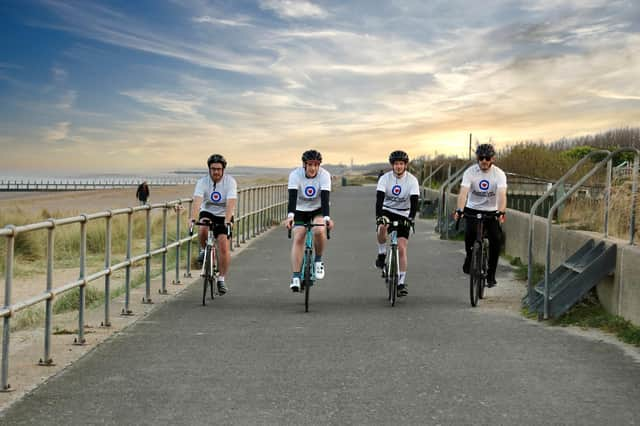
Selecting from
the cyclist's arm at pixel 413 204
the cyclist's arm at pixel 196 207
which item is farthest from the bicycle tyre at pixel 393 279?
the cyclist's arm at pixel 196 207

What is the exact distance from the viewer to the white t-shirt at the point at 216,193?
11.5 meters

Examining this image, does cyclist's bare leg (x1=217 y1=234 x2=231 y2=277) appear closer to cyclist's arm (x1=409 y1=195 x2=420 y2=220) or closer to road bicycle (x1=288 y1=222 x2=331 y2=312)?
road bicycle (x1=288 y1=222 x2=331 y2=312)

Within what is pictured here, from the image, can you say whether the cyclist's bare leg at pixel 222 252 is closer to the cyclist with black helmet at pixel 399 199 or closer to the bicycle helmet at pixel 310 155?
the bicycle helmet at pixel 310 155

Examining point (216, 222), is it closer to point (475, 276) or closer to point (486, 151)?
point (475, 276)

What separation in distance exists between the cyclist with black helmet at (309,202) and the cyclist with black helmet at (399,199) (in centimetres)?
85

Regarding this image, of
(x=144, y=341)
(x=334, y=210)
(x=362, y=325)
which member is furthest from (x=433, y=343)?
(x=334, y=210)

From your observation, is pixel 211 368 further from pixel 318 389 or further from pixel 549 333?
pixel 549 333

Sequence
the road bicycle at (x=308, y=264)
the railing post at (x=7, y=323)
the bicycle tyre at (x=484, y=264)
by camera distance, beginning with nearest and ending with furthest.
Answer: the railing post at (x=7, y=323) < the road bicycle at (x=308, y=264) < the bicycle tyre at (x=484, y=264)

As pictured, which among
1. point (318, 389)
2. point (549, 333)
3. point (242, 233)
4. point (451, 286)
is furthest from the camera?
point (242, 233)

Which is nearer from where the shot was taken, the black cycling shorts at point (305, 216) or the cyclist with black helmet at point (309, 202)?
the cyclist with black helmet at point (309, 202)

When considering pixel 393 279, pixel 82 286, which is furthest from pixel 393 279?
pixel 82 286

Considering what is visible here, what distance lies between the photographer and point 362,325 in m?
9.54

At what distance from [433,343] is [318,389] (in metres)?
2.19

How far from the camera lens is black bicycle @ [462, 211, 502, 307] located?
1098cm
